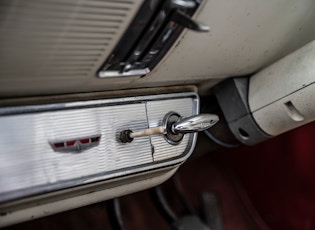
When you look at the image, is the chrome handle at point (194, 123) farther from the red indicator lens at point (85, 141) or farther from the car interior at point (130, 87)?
the red indicator lens at point (85, 141)

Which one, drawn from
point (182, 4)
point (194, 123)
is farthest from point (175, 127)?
point (182, 4)

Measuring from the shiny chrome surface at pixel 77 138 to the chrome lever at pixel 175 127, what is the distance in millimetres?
12

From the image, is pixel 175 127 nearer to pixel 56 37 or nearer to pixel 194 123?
pixel 194 123

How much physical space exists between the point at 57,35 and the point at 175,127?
0.32m

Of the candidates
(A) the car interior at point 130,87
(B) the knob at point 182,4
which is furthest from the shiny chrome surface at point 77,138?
(B) the knob at point 182,4

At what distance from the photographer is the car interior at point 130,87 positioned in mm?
574

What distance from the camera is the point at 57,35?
556 mm

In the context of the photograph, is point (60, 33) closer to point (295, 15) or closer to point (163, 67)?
point (163, 67)

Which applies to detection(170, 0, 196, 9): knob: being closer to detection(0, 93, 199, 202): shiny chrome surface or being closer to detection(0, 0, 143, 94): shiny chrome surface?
detection(0, 0, 143, 94): shiny chrome surface

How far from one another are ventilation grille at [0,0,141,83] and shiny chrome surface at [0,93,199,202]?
0.08 meters

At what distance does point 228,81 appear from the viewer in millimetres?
968

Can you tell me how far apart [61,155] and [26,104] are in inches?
3.9

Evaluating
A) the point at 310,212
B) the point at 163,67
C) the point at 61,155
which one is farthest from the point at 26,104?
the point at 310,212

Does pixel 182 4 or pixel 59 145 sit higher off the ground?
pixel 182 4
